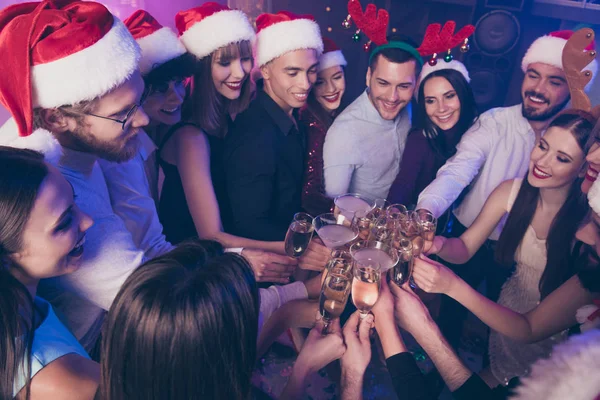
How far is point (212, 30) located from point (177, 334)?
6.17 feet

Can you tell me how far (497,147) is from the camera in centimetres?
265

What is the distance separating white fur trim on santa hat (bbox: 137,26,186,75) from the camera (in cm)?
204

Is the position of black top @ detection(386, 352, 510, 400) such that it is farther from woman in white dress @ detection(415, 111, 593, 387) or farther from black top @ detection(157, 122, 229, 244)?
black top @ detection(157, 122, 229, 244)

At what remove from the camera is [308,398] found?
216cm

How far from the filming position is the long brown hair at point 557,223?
1902 millimetres

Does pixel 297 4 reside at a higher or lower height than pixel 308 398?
higher

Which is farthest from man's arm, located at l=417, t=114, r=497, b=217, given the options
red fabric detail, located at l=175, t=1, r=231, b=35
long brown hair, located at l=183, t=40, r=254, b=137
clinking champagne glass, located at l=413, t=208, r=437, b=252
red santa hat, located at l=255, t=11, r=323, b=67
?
red fabric detail, located at l=175, t=1, r=231, b=35

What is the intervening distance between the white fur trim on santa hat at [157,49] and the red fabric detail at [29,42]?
1.87 ft

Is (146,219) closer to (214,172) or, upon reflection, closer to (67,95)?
(214,172)

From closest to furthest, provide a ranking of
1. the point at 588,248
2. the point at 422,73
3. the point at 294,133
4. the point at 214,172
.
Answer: the point at 588,248 < the point at 214,172 < the point at 294,133 < the point at 422,73

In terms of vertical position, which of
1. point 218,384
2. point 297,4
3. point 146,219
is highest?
point 297,4

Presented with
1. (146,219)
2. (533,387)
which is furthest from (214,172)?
(533,387)

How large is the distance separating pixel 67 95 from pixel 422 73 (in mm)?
2397

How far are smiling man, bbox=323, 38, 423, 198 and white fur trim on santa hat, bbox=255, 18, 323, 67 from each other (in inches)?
19.1
